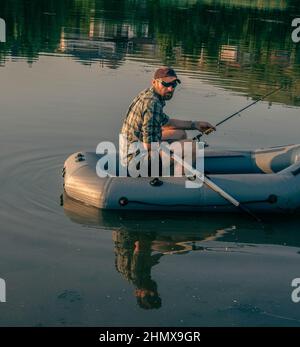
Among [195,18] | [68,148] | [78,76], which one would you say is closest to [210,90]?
[78,76]

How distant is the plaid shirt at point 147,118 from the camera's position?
7.05m

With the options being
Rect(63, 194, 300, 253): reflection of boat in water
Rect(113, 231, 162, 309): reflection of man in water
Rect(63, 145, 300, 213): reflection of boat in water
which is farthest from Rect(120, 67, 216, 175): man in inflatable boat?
Rect(113, 231, 162, 309): reflection of man in water

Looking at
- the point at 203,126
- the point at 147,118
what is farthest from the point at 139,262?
the point at 203,126

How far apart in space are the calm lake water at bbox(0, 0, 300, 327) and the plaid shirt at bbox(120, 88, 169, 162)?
96 cm

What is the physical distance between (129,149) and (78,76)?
30.1 ft

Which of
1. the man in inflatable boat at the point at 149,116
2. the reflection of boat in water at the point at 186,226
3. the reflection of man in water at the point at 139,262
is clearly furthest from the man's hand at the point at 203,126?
the reflection of man in water at the point at 139,262

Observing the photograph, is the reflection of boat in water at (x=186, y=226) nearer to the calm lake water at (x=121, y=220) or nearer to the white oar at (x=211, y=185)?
the calm lake water at (x=121, y=220)

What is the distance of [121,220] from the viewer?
23.4 feet

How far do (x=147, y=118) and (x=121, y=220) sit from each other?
3.98ft

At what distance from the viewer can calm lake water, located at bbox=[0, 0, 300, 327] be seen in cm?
531

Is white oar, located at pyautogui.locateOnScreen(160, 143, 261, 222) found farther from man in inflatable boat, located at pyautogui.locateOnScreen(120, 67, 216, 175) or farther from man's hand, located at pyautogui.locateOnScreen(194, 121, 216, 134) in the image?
man's hand, located at pyautogui.locateOnScreen(194, 121, 216, 134)

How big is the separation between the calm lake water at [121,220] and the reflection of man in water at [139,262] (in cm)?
2

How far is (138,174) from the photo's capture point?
7414 mm
